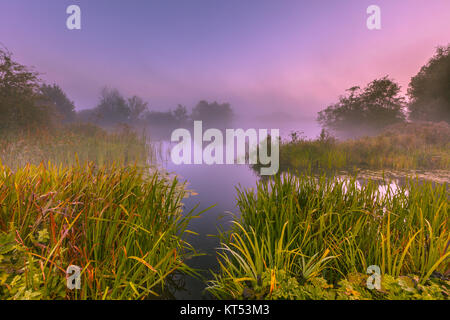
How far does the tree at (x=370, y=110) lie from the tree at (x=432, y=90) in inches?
91.7

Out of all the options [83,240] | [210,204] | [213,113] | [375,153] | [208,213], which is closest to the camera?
[83,240]

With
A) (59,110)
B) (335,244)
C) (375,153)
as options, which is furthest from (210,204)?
(59,110)

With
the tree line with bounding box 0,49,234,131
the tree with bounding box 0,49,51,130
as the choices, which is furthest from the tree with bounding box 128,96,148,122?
the tree with bounding box 0,49,51,130

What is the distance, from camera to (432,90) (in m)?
24.4

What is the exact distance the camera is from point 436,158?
1046cm

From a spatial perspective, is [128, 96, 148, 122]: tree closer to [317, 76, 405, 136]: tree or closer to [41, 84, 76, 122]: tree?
[41, 84, 76, 122]: tree

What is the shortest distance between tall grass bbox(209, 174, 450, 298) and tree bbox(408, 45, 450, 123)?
99.1 feet

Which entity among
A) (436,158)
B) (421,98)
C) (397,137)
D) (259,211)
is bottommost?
(259,211)

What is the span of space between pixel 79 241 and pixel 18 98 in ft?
51.0

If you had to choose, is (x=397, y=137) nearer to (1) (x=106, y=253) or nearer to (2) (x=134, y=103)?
(1) (x=106, y=253)

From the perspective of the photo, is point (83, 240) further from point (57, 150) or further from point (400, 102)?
point (400, 102)

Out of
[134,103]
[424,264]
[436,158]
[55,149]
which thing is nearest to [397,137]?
[436,158]

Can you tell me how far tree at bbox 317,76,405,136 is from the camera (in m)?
25.4
